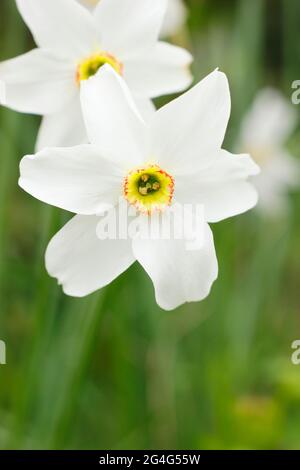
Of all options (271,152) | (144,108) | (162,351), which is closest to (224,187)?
(144,108)

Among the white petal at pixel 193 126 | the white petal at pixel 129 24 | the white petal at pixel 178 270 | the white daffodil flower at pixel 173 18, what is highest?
the white daffodil flower at pixel 173 18

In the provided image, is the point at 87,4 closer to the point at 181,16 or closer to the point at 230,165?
the point at 181,16

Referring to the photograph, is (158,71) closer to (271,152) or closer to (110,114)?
(110,114)

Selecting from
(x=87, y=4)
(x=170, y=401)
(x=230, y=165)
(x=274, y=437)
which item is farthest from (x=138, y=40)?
(x=170, y=401)

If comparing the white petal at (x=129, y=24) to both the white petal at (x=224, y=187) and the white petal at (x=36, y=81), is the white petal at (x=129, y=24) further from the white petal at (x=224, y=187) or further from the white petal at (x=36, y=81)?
the white petal at (x=224, y=187)

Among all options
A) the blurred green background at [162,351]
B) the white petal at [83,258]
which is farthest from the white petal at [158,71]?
the blurred green background at [162,351]

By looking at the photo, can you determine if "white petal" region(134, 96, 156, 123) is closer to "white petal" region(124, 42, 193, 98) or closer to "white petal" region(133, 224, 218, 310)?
"white petal" region(124, 42, 193, 98)

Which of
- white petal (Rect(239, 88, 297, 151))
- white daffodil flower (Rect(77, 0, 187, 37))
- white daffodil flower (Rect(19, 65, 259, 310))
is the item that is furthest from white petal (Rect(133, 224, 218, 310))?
white petal (Rect(239, 88, 297, 151))
